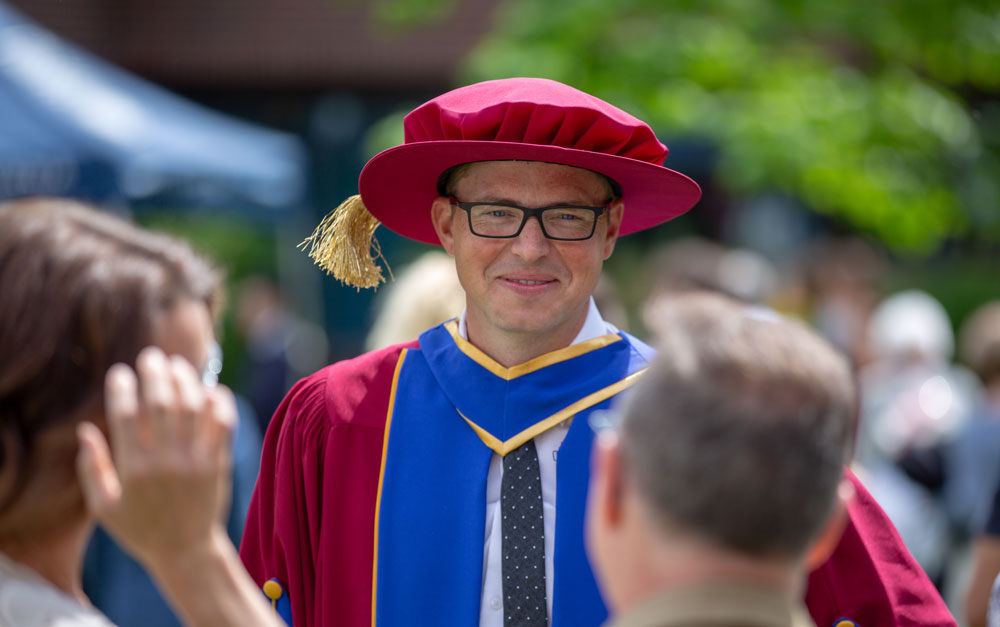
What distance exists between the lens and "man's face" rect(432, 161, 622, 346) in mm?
2664

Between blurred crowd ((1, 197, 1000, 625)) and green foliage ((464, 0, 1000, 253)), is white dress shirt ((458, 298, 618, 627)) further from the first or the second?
green foliage ((464, 0, 1000, 253))

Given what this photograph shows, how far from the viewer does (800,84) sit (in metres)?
7.82

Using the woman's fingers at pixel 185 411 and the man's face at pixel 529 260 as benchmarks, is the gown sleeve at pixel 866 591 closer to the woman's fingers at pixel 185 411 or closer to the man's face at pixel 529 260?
the man's face at pixel 529 260

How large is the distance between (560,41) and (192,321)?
612 cm

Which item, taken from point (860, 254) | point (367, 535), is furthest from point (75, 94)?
point (860, 254)

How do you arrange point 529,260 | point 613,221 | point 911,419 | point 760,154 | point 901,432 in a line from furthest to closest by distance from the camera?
point 760,154, point 911,419, point 901,432, point 613,221, point 529,260

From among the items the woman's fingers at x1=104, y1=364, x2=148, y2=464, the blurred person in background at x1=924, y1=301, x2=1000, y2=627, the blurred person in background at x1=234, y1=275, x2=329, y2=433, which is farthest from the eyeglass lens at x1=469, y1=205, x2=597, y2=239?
the blurred person in background at x1=234, y1=275, x2=329, y2=433

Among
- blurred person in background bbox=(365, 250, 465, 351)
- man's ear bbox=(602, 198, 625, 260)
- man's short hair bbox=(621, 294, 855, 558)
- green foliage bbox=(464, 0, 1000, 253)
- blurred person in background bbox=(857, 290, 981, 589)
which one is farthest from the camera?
green foliage bbox=(464, 0, 1000, 253)

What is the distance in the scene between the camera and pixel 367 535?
253 centimetres

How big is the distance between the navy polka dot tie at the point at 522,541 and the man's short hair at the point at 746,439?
3.25 feet

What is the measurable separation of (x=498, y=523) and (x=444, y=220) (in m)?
0.81

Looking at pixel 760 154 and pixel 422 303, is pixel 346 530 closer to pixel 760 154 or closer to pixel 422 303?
pixel 422 303

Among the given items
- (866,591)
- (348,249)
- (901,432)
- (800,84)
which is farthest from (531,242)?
(800,84)

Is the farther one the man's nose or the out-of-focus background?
the out-of-focus background
